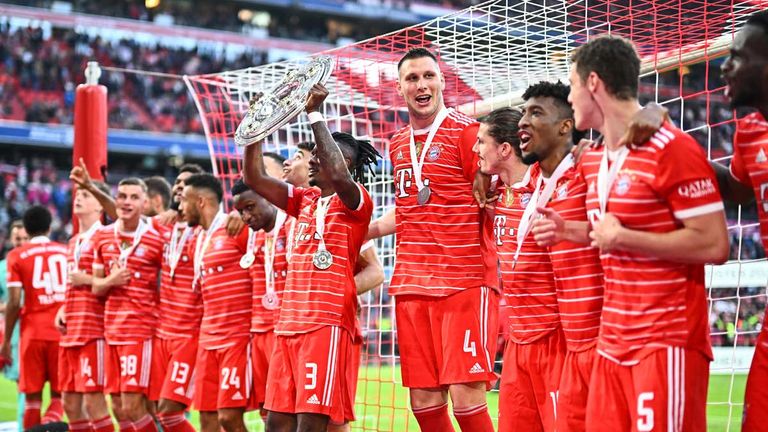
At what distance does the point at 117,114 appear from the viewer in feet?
104

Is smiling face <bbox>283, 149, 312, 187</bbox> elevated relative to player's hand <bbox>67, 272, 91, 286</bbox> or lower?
elevated

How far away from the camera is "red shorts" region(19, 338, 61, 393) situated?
1009cm

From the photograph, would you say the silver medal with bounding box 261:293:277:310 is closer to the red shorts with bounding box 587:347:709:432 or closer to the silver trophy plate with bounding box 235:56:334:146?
the silver trophy plate with bounding box 235:56:334:146

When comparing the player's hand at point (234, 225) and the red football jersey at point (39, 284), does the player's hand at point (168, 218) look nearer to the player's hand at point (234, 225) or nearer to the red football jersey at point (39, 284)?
the player's hand at point (234, 225)

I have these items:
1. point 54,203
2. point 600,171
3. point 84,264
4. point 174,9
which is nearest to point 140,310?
point 84,264

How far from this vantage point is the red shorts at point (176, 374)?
25.6ft

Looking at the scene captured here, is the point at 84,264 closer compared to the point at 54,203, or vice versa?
the point at 84,264

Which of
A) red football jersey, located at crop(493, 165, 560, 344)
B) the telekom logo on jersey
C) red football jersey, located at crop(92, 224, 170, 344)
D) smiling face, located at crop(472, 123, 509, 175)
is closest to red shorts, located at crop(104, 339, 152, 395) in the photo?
red football jersey, located at crop(92, 224, 170, 344)

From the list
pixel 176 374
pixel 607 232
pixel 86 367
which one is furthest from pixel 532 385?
pixel 86 367

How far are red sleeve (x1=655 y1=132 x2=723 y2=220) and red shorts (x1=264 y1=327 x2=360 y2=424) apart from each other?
249 centimetres

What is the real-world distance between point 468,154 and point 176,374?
352cm

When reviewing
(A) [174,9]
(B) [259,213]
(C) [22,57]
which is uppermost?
(A) [174,9]

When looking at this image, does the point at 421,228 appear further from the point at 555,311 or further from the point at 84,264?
the point at 84,264

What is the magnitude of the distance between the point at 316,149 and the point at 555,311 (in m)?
1.68
